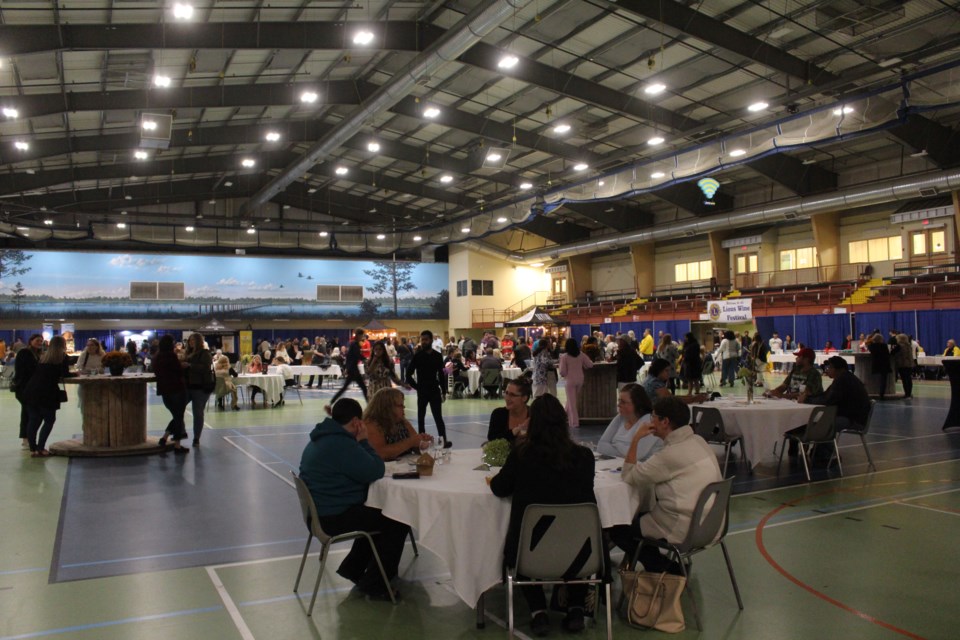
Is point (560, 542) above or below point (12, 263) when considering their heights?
below

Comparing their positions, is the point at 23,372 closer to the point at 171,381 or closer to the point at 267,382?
the point at 171,381

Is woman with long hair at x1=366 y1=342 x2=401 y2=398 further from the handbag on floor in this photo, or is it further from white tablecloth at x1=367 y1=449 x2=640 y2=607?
the handbag on floor

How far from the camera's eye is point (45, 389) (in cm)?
775

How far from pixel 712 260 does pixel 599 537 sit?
25608 millimetres

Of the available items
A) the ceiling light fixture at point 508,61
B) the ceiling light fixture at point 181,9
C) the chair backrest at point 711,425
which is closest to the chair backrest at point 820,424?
the chair backrest at point 711,425

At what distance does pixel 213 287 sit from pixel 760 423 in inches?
1108

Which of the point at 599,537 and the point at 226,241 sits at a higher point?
the point at 226,241

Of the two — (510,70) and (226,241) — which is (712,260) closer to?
(510,70)

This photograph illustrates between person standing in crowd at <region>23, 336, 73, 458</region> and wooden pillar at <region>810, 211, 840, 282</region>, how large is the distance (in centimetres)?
2229

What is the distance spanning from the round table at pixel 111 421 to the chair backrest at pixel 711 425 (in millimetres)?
5909

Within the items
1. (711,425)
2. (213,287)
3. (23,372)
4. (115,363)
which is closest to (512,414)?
(711,425)

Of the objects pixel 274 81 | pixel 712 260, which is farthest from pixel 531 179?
pixel 274 81

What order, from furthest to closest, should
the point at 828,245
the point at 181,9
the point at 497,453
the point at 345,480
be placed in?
the point at 828,245 < the point at 181,9 < the point at 497,453 < the point at 345,480

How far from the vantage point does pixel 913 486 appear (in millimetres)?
6203
